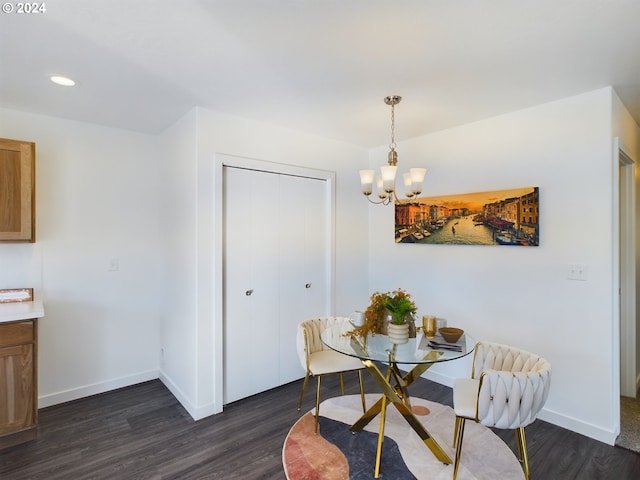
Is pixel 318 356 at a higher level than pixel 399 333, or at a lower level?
lower

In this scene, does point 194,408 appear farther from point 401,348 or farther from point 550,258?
point 550,258

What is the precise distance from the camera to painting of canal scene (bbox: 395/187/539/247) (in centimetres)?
273

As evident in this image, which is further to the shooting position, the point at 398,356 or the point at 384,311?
the point at 384,311

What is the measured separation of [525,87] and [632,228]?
173 cm

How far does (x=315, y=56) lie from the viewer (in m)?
1.97

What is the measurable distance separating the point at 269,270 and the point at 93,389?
6.53ft

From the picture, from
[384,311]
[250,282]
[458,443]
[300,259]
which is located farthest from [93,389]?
[458,443]

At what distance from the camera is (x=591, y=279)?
2.42 m

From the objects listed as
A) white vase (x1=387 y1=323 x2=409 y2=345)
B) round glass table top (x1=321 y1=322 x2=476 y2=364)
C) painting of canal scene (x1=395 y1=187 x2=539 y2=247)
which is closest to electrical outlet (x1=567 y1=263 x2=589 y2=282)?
painting of canal scene (x1=395 y1=187 x2=539 y2=247)

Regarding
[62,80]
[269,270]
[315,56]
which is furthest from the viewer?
[269,270]

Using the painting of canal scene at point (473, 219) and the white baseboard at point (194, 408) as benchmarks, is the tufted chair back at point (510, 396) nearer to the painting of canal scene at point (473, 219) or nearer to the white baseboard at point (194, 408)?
the painting of canal scene at point (473, 219)

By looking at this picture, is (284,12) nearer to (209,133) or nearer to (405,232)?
(209,133)

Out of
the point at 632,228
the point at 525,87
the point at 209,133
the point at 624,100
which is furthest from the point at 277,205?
the point at 632,228

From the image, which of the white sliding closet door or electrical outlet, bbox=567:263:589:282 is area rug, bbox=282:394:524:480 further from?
electrical outlet, bbox=567:263:589:282
